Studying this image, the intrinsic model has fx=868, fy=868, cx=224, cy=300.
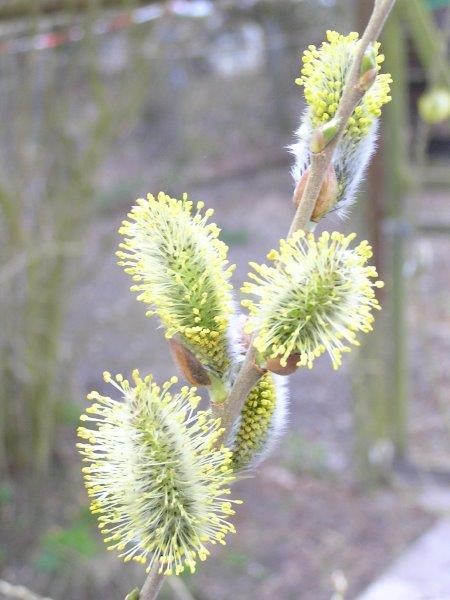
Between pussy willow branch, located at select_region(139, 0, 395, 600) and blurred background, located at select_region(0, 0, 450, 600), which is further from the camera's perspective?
blurred background, located at select_region(0, 0, 450, 600)

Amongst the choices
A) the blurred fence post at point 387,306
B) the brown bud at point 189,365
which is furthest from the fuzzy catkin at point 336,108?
the blurred fence post at point 387,306

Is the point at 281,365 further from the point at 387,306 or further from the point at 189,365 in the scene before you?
the point at 387,306

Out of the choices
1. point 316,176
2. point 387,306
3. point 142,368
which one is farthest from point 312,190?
point 142,368

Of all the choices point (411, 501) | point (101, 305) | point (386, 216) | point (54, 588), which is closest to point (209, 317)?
point (54, 588)

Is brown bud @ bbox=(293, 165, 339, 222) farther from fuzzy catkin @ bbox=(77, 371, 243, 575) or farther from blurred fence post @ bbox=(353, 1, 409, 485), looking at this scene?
blurred fence post @ bbox=(353, 1, 409, 485)

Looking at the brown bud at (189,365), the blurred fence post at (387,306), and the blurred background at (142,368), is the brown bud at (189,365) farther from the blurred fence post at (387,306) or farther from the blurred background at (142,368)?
the blurred fence post at (387,306)

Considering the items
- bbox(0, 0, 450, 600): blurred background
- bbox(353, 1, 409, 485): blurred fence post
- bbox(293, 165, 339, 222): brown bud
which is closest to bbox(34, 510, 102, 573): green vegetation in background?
bbox(0, 0, 450, 600): blurred background
